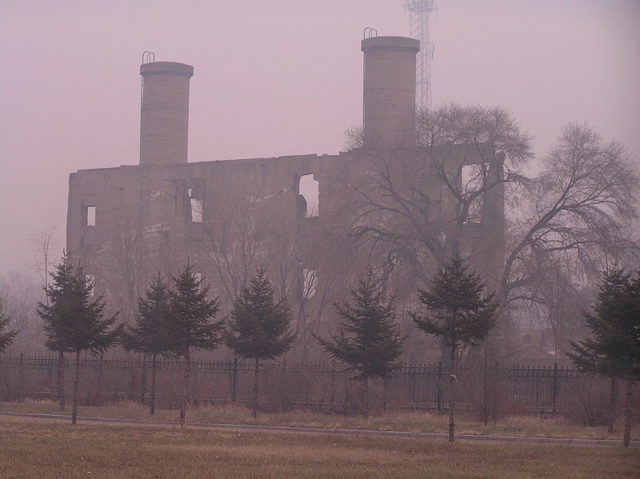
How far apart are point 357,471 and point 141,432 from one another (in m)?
8.63

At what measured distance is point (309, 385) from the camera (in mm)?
35531

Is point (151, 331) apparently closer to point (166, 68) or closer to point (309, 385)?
point (309, 385)

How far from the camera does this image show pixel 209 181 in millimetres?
68625

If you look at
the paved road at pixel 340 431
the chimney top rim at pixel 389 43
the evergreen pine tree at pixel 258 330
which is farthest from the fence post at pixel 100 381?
the chimney top rim at pixel 389 43

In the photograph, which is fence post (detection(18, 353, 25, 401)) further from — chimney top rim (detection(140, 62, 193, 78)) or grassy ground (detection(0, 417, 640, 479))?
chimney top rim (detection(140, 62, 193, 78))

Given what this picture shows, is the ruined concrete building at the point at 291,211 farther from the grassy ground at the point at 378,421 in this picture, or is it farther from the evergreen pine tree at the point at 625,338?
the evergreen pine tree at the point at 625,338

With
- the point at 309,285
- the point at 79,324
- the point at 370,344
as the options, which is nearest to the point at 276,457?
the point at 79,324

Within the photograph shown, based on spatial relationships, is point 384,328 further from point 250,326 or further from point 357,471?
point 357,471

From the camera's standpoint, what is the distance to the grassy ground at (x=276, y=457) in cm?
1703

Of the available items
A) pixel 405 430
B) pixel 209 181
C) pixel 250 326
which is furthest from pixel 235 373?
pixel 209 181

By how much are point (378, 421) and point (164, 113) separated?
51337 mm

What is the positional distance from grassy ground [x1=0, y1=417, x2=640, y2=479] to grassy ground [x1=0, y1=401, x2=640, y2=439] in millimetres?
4055

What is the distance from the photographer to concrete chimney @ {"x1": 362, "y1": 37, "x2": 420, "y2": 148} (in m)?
66.9

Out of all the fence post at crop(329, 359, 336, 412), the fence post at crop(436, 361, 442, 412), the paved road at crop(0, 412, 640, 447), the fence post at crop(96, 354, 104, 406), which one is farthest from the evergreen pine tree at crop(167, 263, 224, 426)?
the fence post at crop(96, 354, 104, 406)
